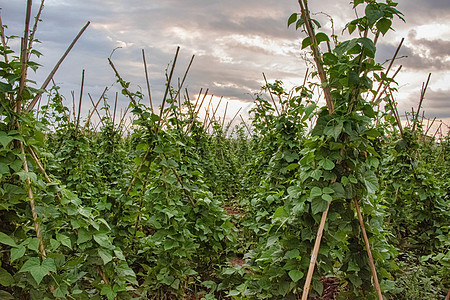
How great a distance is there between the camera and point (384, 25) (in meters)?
2.16

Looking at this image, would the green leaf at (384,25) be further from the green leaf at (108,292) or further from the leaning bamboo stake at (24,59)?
the green leaf at (108,292)

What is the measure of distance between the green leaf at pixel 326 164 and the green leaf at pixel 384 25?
881 mm

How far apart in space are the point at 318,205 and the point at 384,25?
1205 millimetres

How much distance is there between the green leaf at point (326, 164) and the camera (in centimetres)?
219

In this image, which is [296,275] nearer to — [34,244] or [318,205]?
[318,205]

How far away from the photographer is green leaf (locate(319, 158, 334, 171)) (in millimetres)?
2192

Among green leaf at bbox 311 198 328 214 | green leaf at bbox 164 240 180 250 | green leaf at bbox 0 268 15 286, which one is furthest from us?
green leaf at bbox 164 240 180 250

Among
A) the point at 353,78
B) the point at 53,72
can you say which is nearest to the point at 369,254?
the point at 353,78

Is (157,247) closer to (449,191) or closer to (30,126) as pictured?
(30,126)

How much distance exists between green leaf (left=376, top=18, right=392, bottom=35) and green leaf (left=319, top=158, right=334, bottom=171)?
881 mm

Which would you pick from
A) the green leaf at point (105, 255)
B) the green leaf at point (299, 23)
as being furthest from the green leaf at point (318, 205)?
the green leaf at point (105, 255)

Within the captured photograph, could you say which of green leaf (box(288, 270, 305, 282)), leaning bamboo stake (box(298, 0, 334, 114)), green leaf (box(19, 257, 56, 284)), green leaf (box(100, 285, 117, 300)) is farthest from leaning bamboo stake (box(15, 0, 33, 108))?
green leaf (box(288, 270, 305, 282))

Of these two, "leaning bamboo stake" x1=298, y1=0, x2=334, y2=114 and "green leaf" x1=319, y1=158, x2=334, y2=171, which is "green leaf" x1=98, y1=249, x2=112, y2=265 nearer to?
"green leaf" x1=319, y1=158, x2=334, y2=171

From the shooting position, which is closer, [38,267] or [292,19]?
[38,267]
